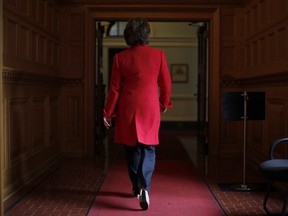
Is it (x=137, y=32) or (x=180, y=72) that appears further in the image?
(x=180, y=72)

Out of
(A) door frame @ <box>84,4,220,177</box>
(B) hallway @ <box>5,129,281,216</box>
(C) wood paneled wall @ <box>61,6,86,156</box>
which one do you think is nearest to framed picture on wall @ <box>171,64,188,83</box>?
(A) door frame @ <box>84,4,220,177</box>

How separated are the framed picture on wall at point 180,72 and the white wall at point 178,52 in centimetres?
8

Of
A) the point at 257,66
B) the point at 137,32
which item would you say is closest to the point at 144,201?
the point at 137,32

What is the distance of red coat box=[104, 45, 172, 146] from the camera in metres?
3.67

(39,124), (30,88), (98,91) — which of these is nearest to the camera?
(30,88)

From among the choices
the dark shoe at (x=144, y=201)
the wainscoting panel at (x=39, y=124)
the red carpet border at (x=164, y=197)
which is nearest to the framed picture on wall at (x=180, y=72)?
the red carpet border at (x=164, y=197)

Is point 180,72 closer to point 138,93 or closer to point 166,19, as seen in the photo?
point 166,19

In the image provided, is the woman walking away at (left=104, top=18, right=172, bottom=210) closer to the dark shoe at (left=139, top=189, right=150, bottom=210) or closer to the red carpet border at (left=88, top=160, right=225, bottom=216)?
the dark shoe at (left=139, top=189, right=150, bottom=210)

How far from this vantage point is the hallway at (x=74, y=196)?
3.64 metres

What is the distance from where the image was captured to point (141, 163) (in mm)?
3781

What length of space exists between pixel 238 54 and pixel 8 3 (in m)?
3.66

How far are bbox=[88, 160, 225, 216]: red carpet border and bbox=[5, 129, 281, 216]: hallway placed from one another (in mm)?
91

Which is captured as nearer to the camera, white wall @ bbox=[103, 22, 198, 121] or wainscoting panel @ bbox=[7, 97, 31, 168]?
wainscoting panel @ bbox=[7, 97, 31, 168]

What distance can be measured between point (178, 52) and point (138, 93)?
25.4 ft
